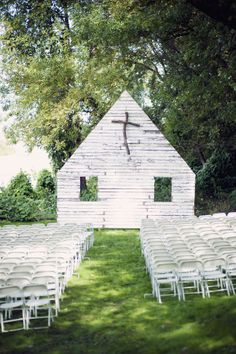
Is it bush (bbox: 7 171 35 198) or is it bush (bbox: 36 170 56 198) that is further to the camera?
bush (bbox: 36 170 56 198)

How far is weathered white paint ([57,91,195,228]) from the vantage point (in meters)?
25.9

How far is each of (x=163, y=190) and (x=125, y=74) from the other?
8919mm

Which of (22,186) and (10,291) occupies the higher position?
(22,186)

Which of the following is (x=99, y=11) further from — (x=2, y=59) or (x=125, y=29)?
(x=2, y=59)

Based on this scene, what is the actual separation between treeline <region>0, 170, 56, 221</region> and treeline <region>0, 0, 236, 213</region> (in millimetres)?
2028

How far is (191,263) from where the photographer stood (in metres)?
11.6

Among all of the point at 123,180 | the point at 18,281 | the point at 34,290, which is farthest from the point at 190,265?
the point at 123,180

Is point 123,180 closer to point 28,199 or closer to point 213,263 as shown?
point 28,199

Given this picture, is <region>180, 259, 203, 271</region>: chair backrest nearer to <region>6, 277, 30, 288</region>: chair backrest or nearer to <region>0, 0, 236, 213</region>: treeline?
<region>6, 277, 30, 288</region>: chair backrest

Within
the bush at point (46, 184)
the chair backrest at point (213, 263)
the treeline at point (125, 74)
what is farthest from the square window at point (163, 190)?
the chair backrest at point (213, 263)

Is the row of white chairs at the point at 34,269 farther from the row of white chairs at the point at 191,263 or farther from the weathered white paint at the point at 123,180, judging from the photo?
the weathered white paint at the point at 123,180

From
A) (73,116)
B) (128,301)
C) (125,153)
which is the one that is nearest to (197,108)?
(125,153)

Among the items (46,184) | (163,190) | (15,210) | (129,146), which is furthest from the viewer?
(46,184)

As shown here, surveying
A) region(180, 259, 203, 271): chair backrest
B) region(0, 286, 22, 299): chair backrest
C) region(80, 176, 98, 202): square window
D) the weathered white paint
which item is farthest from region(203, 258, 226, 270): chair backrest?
region(80, 176, 98, 202): square window
